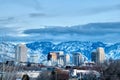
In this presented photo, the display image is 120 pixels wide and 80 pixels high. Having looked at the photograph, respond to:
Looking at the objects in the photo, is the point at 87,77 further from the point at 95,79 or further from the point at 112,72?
the point at 112,72

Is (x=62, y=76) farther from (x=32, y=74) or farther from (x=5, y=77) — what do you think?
(x=5, y=77)

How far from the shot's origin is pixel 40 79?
403ft

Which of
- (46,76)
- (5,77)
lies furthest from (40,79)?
(5,77)

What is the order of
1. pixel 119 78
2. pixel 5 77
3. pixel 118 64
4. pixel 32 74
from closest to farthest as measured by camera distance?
pixel 5 77
pixel 119 78
pixel 118 64
pixel 32 74

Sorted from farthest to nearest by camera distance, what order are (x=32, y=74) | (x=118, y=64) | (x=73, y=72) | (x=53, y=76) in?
(x=73, y=72) → (x=32, y=74) → (x=53, y=76) → (x=118, y=64)

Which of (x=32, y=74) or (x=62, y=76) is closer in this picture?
(x=62, y=76)

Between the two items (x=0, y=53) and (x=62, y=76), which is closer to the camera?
(x=0, y=53)

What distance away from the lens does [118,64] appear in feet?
336

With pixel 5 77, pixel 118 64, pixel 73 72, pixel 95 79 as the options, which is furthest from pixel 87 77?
pixel 5 77

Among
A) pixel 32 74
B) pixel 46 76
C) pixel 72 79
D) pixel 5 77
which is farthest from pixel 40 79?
pixel 5 77

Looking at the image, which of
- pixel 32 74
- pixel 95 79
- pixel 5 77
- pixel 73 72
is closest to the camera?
pixel 5 77

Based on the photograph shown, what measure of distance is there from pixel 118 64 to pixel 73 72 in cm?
6367

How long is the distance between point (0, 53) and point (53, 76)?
68790 mm

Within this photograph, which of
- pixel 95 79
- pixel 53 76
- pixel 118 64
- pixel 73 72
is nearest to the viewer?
pixel 118 64
